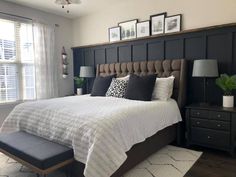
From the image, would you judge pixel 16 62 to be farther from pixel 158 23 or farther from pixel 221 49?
pixel 221 49

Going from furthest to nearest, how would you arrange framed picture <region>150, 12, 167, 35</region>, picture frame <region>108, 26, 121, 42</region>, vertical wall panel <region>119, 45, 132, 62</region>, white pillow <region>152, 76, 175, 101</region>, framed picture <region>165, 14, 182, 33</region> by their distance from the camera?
picture frame <region>108, 26, 121, 42</region> → vertical wall panel <region>119, 45, 132, 62</region> → framed picture <region>150, 12, 167, 35</region> → framed picture <region>165, 14, 182, 33</region> → white pillow <region>152, 76, 175, 101</region>

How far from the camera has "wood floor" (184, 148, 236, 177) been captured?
233 centimetres

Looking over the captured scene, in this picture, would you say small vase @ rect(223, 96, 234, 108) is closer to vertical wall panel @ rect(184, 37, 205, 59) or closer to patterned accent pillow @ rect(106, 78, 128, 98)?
vertical wall panel @ rect(184, 37, 205, 59)

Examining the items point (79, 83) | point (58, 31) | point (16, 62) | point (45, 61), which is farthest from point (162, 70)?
point (16, 62)

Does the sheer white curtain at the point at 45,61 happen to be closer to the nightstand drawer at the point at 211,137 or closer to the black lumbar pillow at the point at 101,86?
the black lumbar pillow at the point at 101,86

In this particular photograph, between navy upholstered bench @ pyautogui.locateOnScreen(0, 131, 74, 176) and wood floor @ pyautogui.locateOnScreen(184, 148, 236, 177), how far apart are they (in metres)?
1.46

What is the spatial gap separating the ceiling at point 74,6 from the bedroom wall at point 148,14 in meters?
0.19

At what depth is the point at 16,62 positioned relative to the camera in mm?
4203

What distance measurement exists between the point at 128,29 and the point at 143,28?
1.26ft

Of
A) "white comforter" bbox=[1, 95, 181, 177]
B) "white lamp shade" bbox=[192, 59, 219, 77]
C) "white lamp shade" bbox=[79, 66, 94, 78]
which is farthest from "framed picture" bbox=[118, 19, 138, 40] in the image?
"white comforter" bbox=[1, 95, 181, 177]

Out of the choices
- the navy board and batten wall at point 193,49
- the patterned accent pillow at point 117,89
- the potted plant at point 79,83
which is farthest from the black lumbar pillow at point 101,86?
the potted plant at point 79,83

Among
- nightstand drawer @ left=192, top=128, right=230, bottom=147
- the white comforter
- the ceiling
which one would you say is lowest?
nightstand drawer @ left=192, top=128, right=230, bottom=147

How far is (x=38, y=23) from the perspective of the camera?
4457mm

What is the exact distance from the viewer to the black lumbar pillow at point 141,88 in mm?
3090
